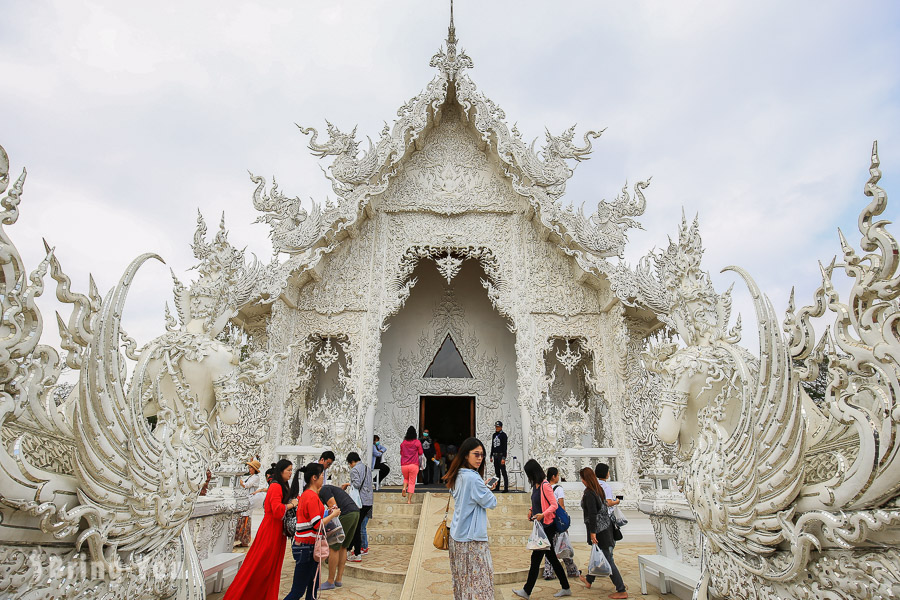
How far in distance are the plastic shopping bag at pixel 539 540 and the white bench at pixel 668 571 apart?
0.71m

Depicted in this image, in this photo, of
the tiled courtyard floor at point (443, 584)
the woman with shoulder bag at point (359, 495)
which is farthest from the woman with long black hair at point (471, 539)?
the woman with shoulder bag at point (359, 495)

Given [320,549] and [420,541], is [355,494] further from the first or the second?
[320,549]

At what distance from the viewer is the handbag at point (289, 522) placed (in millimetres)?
2609

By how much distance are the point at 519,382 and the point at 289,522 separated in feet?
14.6

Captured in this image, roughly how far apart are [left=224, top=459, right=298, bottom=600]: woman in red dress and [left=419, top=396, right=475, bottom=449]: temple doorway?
684 cm

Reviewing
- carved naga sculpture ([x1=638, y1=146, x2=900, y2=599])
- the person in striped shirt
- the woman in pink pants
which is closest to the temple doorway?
the woman in pink pants

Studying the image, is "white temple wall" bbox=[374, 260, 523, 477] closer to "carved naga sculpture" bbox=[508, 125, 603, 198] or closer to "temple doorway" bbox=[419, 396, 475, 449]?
"temple doorway" bbox=[419, 396, 475, 449]

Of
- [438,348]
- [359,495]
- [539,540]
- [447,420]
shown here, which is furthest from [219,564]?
[447,420]

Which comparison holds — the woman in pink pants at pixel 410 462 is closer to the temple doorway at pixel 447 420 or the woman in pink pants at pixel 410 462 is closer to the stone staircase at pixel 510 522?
the stone staircase at pixel 510 522

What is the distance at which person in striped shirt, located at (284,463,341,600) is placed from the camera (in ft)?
8.55

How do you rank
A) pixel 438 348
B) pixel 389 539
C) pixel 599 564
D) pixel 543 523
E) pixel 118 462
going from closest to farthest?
pixel 118 462 → pixel 543 523 → pixel 599 564 → pixel 389 539 → pixel 438 348

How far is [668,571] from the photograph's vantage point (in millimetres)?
2957

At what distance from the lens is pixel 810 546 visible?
60.6 inches

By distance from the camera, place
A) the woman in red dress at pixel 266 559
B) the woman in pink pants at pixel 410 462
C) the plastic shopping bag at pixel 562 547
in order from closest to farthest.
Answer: the woman in red dress at pixel 266 559 < the plastic shopping bag at pixel 562 547 < the woman in pink pants at pixel 410 462
